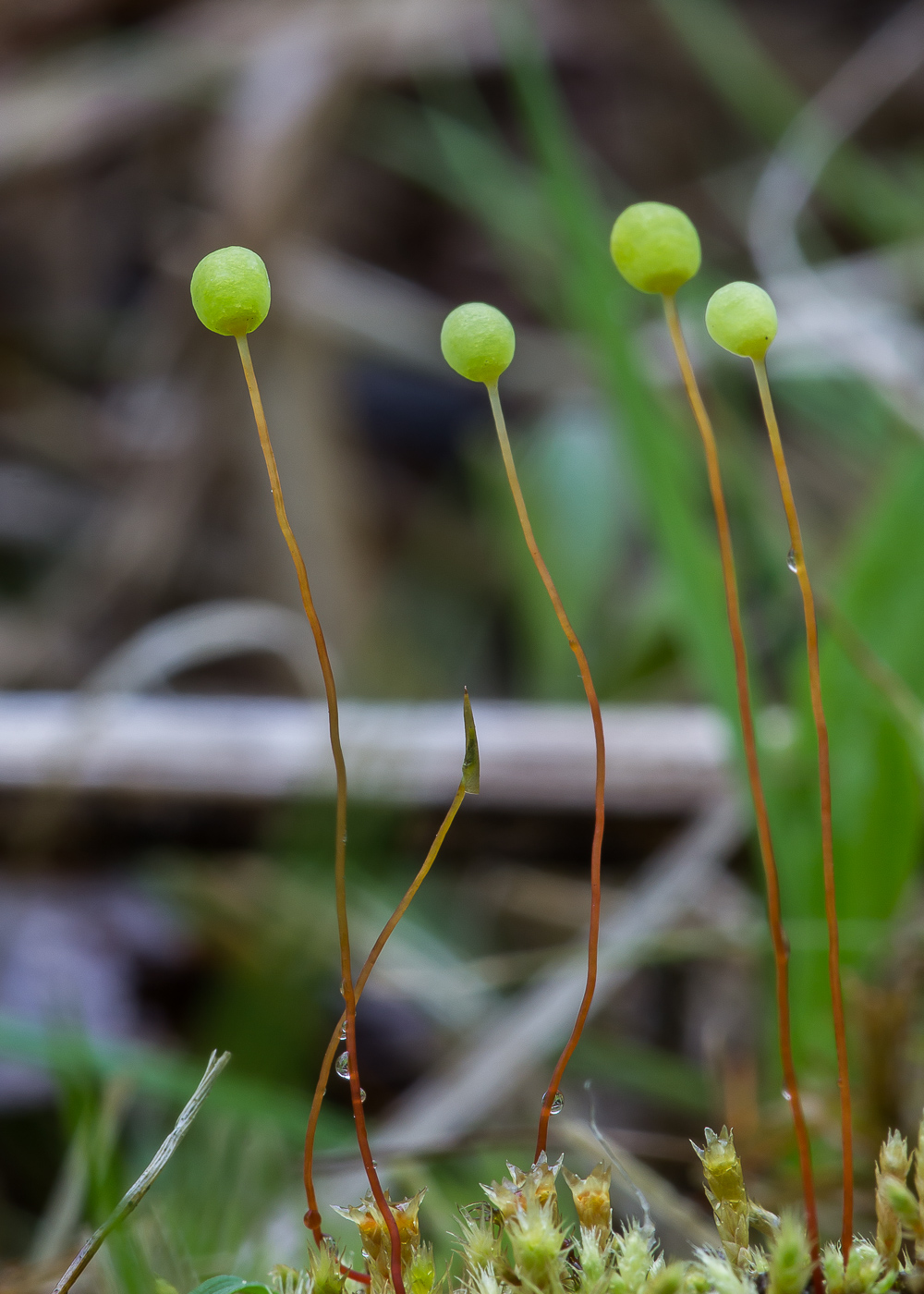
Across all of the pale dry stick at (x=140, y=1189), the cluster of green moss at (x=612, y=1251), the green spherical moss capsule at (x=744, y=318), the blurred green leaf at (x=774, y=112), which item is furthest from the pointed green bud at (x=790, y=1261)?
the blurred green leaf at (x=774, y=112)

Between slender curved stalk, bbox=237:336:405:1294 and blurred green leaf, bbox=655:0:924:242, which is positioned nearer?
slender curved stalk, bbox=237:336:405:1294

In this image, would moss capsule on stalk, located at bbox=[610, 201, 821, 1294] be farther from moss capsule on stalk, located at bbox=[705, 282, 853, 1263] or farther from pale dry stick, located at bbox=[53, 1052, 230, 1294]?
pale dry stick, located at bbox=[53, 1052, 230, 1294]

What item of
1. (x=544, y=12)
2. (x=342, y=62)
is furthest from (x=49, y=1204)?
(x=544, y=12)

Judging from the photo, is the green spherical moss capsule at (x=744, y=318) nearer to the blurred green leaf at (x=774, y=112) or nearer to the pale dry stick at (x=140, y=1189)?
the pale dry stick at (x=140, y=1189)

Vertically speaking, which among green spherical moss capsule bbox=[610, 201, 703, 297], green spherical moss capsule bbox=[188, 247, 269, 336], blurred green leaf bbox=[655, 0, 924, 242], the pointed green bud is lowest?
the pointed green bud

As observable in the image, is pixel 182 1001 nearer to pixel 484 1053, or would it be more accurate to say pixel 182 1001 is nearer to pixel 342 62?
pixel 484 1053

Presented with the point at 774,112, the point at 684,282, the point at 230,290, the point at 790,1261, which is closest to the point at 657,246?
the point at 684,282

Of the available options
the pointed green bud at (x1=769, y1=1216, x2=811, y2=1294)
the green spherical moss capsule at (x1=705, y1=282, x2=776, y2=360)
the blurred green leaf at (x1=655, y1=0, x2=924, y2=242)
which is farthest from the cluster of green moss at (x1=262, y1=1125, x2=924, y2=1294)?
the blurred green leaf at (x1=655, y1=0, x2=924, y2=242)
